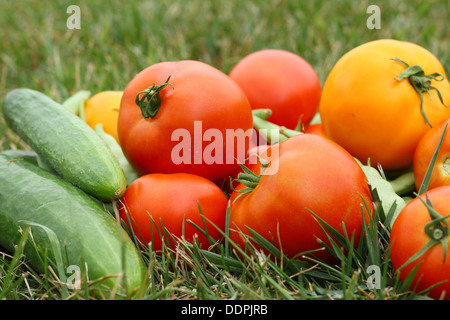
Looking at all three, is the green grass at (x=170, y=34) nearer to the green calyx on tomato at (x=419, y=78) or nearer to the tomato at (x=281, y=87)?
the tomato at (x=281, y=87)

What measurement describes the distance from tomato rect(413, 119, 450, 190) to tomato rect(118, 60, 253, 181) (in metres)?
0.49

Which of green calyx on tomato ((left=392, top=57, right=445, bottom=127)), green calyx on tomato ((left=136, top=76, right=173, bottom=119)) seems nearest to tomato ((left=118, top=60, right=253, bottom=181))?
green calyx on tomato ((left=136, top=76, right=173, bottom=119))

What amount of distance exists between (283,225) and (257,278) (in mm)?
147

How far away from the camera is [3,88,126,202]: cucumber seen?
1.46 meters

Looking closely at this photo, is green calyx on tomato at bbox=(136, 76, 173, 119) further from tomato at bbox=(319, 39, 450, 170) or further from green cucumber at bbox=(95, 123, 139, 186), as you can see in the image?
tomato at bbox=(319, 39, 450, 170)

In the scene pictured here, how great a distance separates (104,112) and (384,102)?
1056mm

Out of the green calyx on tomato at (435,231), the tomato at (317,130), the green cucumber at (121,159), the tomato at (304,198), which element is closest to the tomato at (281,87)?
the tomato at (317,130)

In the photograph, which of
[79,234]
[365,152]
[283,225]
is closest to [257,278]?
[283,225]

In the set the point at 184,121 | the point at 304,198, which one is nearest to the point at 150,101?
the point at 184,121

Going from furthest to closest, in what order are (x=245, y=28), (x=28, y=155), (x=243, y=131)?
(x=245, y=28) → (x=28, y=155) → (x=243, y=131)

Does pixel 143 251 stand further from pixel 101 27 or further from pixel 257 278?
pixel 101 27

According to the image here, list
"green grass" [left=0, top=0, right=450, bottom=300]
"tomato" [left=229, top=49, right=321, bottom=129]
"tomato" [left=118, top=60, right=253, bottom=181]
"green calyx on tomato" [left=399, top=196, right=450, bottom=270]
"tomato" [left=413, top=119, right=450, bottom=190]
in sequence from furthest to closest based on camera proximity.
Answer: "green grass" [left=0, top=0, right=450, bottom=300] → "tomato" [left=229, top=49, right=321, bottom=129] → "tomato" [left=118, top=60, right=253, bottom=181] → "tomato" [left=413, top=119, right=450, bottom=190] → "green calyx on tomato" [left=399, top=196, right=450, bottom=270]

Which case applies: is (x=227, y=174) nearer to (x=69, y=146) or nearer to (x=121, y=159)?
(x=121, y=159)
